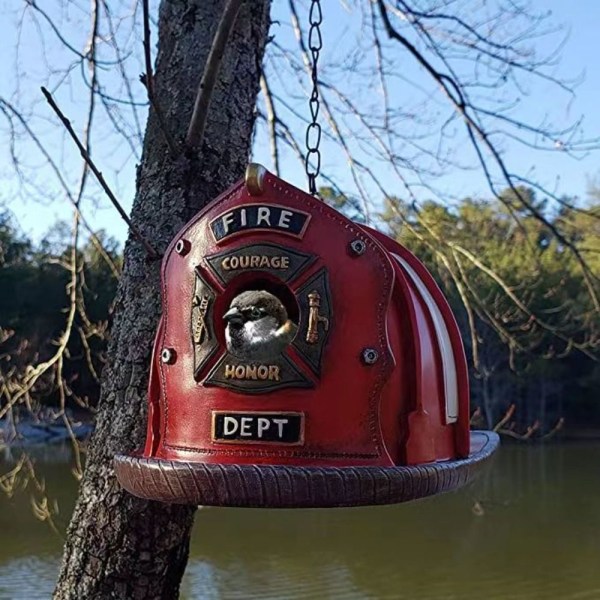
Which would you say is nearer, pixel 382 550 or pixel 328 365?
pixel 328 365

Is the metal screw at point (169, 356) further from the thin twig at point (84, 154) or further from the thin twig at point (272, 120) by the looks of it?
the thin twig at point (272, 120)

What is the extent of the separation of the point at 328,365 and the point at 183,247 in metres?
0.25

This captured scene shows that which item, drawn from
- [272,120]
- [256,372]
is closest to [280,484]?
[256,372]

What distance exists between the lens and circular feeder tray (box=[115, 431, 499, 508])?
1.00m

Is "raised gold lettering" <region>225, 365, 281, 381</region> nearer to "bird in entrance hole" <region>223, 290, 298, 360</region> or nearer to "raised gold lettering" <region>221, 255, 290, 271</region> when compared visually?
"bird in entrance hole" <region>223, 290, 298, 360</region>

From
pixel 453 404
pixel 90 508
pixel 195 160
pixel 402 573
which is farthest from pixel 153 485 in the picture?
pixel 402 573

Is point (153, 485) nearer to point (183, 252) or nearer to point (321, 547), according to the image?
point (183, 252)

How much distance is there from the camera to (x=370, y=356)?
3.57ft

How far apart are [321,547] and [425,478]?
Answer: 8.41 metres

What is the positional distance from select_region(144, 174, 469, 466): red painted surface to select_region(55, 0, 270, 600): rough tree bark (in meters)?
0.49

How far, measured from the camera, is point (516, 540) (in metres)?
9.54

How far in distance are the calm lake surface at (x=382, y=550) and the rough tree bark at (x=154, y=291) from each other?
16.4 ft

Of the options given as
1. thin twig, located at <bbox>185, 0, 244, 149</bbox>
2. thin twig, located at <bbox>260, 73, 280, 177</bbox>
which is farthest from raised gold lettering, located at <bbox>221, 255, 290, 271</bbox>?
thin twig, located at <bbox>260, 73, 280, 177</bbox>

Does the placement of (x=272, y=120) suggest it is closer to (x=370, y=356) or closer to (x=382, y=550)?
(x=370, y=356)
